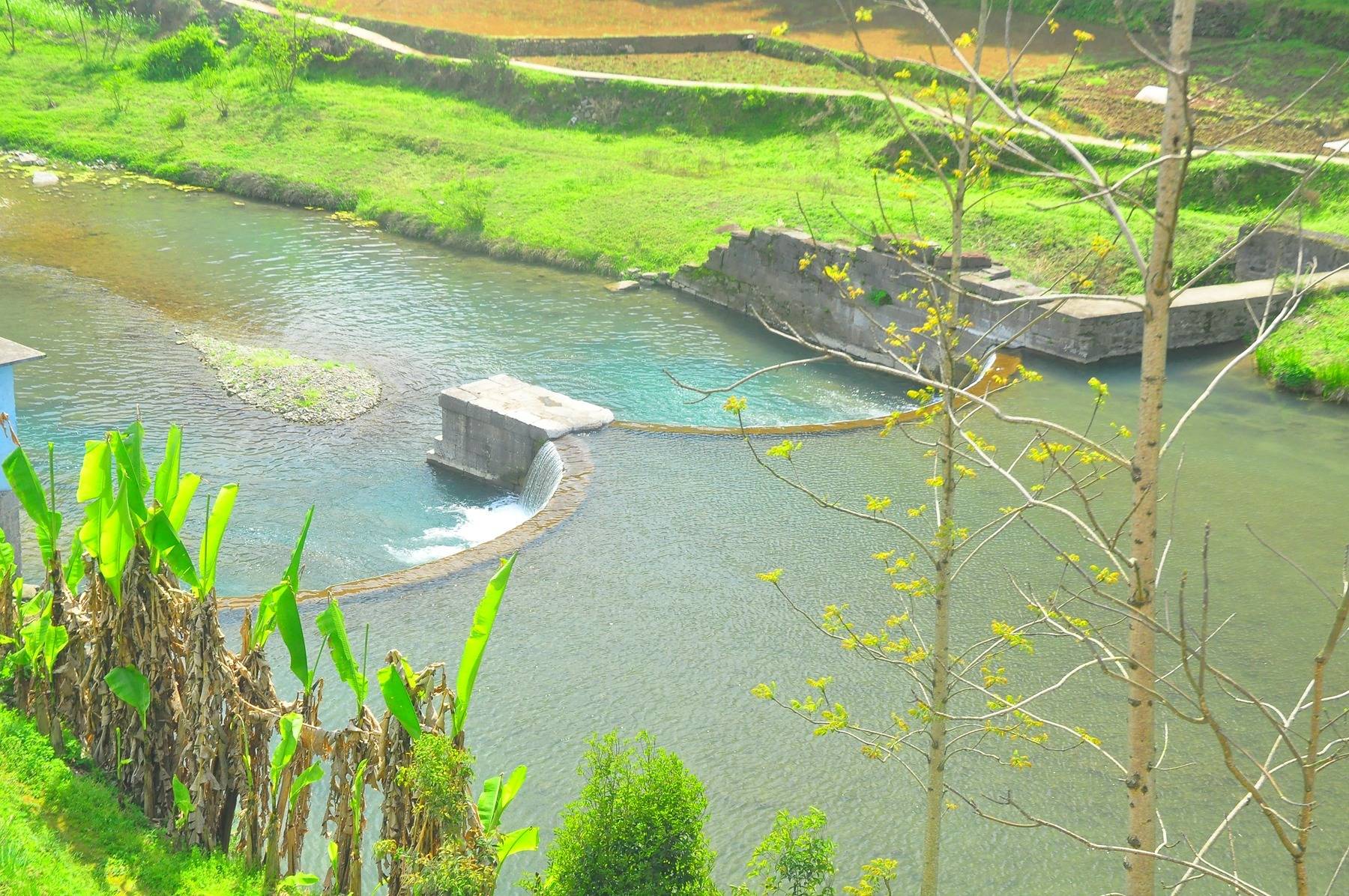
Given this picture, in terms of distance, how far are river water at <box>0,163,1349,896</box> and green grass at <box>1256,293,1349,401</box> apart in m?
0.35

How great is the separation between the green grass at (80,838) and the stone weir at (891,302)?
10.9 meters

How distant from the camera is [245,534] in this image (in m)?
13.6

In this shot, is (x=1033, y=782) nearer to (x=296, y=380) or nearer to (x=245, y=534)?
(x=245, y=534)

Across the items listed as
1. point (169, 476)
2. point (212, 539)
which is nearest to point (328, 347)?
point (169, 476)

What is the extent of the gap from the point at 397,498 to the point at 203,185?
729 inches

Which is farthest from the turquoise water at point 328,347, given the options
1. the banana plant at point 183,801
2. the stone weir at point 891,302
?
the banana plant at point 183,801

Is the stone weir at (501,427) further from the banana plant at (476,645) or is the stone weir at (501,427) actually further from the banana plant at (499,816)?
the banana plant at (476,645)

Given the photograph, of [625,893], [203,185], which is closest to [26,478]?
[625,893]

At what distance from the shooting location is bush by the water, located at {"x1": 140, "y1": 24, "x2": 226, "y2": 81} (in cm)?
3700

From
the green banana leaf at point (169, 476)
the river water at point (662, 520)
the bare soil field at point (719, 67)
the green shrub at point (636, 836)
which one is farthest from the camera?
the bare soil field at point (719, 67)

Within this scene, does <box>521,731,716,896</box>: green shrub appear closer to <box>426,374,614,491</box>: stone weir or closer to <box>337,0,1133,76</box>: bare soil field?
<box>426,374,614,491</box>: stone weir

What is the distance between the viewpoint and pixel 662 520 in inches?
511

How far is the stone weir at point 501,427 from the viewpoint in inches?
590

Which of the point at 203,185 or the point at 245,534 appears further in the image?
the point at 203,185
